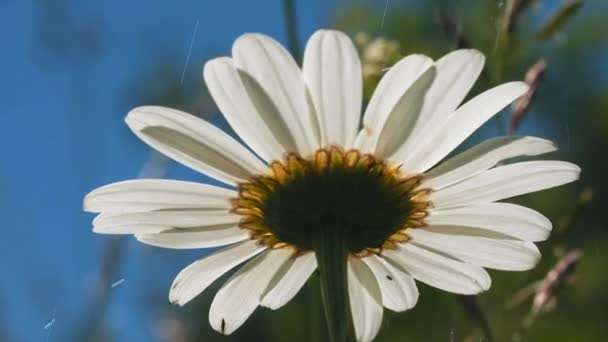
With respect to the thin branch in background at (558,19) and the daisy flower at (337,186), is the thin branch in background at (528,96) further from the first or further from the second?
the daisy flower at (337,186)

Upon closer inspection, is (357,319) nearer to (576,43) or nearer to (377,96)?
(377,96)

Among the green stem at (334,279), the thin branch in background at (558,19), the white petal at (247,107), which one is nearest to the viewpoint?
the green stem at (334,279)

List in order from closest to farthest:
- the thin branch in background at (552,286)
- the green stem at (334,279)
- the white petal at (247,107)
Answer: the green stem at (334,279) < the white petal at (247,107) < the thin branch in background at (552,286)

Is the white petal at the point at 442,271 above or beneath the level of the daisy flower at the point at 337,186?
beneath

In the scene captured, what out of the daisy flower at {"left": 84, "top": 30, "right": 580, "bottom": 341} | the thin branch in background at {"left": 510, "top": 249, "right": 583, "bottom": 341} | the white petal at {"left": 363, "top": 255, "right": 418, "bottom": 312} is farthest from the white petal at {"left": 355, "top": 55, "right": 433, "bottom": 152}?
the thin branch in background at {"left": 510, "top": 249, "right": 583, "bottom": 341}

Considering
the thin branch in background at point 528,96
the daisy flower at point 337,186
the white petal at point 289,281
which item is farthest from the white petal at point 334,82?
the thin branch in background at point 528,96

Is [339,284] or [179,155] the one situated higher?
[179,155]

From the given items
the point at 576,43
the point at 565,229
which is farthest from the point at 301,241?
the point at 576,43
